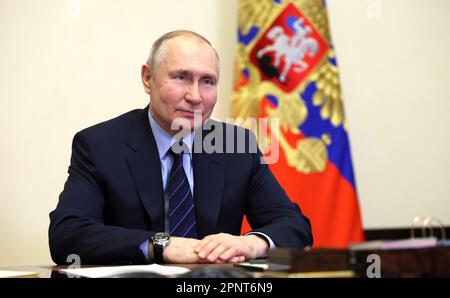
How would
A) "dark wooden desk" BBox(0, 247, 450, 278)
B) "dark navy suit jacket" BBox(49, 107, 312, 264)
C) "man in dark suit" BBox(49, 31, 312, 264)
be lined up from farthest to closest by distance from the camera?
"man in dark suit" BBox(49, 31, 312, 264), "dark navy suit jacket" BBox(49, 107, 312, 264), "dark wooden desk" BBox(0, 247, 450, 278)

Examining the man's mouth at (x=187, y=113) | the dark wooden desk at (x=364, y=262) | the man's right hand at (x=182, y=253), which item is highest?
the man's mouth at (x=187, y=113)

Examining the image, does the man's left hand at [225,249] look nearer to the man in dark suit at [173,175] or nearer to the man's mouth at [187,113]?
the man in dark suit at [173,175]

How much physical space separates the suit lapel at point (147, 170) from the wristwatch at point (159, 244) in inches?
12.4

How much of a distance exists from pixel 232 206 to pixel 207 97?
0.43 metres

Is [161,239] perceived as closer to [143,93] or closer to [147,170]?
[147,170]

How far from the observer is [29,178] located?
3180 millimetres

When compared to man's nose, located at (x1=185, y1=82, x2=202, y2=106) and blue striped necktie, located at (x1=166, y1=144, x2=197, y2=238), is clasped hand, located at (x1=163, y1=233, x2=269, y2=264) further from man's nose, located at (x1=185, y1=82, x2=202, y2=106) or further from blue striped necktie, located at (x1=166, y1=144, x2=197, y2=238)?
man's nose, located at (x1=185, y1=82, x2=202, y2=106)

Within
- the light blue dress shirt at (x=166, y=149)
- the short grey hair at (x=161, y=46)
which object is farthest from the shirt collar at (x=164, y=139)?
the short grey hair at (x=161, y=46)

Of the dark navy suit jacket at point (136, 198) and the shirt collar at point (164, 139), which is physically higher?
the shirt collar at point (164, 139)

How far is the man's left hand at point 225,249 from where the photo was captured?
61.9 inches

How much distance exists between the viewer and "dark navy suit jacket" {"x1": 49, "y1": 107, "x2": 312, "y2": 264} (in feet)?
5.62

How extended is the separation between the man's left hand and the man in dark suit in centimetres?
9

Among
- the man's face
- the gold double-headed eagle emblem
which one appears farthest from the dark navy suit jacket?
the gold double-headed eagle emblem

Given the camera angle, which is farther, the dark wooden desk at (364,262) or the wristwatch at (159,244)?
the wristwatch at (159,244)
